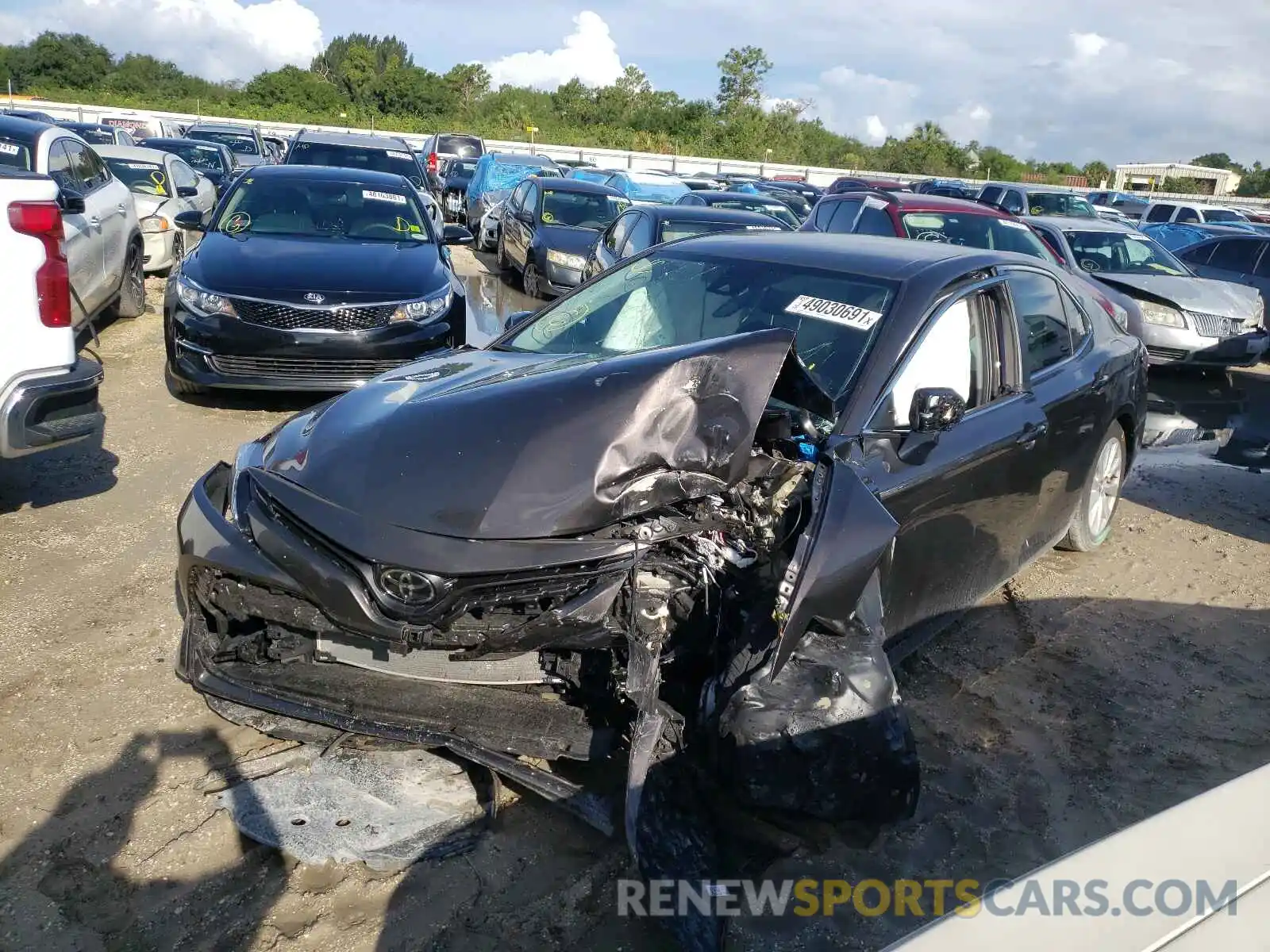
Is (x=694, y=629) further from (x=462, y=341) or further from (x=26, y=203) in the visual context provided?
(x=462, y=341)

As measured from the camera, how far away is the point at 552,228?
13.2 m

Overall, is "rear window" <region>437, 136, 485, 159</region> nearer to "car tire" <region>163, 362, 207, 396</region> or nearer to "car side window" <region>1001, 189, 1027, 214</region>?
"car side window" <region>1001, 189, 1027, 214</region>

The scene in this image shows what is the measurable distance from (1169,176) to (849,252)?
66.4 meters

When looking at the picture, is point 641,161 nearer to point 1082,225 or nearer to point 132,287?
point 1082,225

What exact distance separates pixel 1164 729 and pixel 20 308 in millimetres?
5178

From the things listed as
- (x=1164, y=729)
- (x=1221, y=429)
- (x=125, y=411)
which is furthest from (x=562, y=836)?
(x=1221, y=429)

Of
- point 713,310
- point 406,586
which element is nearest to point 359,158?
point 713,310

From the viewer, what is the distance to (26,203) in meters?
4.54

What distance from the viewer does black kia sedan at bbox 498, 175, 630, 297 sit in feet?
40.9

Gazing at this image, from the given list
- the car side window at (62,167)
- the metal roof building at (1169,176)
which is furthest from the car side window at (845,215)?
the metal roof building at (1169,176)

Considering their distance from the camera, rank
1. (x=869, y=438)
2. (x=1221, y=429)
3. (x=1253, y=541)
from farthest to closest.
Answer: (x=1221, y=429)
(x=1253, y=541)
(x=869, y=438)

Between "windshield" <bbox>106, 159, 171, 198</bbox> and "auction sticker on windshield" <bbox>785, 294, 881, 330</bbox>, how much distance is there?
11.4 m

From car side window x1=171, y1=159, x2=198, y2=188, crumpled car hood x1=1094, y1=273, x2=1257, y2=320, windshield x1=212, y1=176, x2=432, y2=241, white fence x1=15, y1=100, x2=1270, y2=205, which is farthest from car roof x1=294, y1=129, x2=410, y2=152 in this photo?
white fence x1=15, y1=100, x2=1270, y2=205

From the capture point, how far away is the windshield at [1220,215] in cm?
2541
